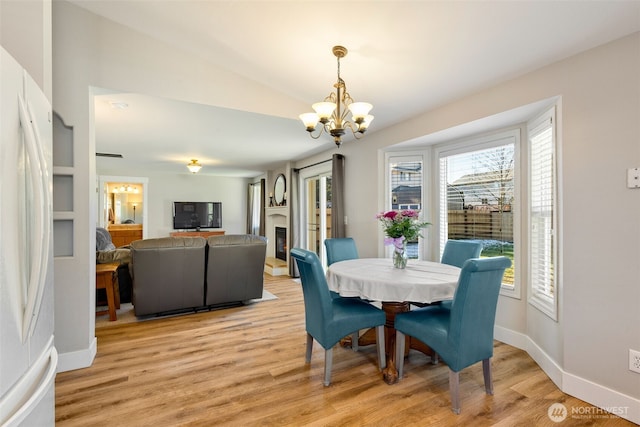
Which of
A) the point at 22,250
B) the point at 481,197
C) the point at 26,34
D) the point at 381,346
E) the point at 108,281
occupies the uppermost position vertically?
the point at 26,34

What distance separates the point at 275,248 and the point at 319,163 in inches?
116

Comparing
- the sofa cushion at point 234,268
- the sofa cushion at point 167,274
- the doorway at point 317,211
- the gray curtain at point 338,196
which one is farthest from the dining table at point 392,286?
the doorway at point 317,211

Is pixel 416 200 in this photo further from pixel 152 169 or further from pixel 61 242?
pixel 152 169

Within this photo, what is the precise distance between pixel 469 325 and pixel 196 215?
7.59 m

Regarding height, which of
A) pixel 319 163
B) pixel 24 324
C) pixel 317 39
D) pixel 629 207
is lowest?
pixel 24 324

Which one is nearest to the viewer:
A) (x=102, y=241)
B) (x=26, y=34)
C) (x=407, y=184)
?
(x=26, y=34)

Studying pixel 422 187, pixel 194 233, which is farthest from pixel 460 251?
pixel 194 233

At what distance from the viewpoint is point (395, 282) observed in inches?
87.8

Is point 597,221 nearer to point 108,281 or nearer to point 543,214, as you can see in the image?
point 543,214

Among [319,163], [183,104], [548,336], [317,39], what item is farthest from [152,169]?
[548,336]

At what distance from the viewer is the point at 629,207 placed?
1895mm

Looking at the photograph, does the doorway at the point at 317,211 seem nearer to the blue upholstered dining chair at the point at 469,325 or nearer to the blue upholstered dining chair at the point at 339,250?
the blue upholstered dining chair at the point at 339,250

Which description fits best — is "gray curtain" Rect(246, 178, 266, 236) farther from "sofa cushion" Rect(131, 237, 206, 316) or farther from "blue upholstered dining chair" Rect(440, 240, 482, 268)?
"blue upholstered dining chair" Rect(440, 240, 482, 268)

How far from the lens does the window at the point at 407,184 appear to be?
3.96m
